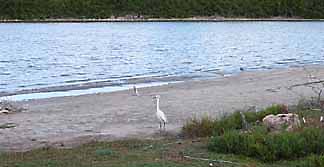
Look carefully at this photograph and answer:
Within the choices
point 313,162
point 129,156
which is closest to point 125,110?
point 129,156

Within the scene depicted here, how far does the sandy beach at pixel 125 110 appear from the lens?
14.5m

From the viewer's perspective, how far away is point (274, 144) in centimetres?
1025

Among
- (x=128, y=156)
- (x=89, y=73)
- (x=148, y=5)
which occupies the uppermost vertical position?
(x=148, y=5)

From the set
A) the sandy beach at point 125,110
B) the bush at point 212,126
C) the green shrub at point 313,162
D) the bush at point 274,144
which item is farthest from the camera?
the sandy beach at point 125,110

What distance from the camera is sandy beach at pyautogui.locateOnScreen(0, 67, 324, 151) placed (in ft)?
47.7

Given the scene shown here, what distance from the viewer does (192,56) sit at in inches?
1929

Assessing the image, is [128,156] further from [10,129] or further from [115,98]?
[115,98]

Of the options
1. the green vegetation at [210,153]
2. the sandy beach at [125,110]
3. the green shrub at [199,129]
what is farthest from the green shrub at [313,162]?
the sandy beach at [125,110]

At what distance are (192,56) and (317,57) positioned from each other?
8479mm

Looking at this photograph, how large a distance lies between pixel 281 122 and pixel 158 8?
13316 cm

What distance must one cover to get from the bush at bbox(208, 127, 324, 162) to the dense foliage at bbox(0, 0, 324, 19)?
12015 centimetres

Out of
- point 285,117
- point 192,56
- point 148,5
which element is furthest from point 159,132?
point 148,5

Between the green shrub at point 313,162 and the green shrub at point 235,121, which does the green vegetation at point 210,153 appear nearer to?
the green shrub at point 313,162

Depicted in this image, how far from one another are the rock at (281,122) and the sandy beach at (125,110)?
2732 mm
